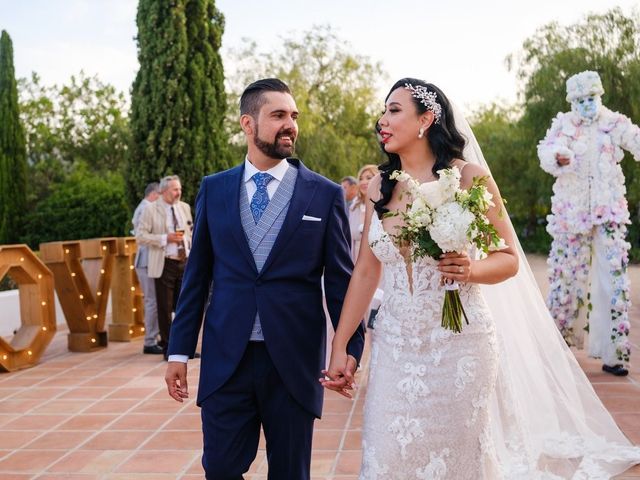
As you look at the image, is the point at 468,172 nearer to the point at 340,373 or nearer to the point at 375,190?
the point at 375,190

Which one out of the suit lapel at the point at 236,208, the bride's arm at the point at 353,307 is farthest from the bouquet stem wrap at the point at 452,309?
the suit lapel at the point at 236,208

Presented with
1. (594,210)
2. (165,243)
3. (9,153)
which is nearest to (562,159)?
(594,210)

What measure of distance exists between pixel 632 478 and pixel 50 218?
2126 centimetres

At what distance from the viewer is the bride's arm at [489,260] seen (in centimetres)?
295

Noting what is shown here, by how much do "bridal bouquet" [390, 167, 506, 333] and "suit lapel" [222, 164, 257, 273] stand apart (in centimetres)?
60

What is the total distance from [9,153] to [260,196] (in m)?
22.2

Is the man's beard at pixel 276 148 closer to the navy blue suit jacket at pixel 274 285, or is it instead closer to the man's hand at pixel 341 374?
the navy blue suit jacket at pixel 274 285

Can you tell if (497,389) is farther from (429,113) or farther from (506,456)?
(429,113)

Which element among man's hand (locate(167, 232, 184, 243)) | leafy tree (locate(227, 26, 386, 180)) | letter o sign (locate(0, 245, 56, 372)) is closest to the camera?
letter o sign (locate(0, 245, 56, 372))

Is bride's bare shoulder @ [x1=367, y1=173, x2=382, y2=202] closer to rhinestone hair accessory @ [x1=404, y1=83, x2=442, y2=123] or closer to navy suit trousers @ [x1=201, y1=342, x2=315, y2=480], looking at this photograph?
rhinestone hair accessory @ [x1=404, y1=83, x2=442, y2=123]

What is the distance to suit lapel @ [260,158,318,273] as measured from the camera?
310 cm

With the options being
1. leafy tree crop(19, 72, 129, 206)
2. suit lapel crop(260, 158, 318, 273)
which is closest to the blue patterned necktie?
suit lapel crop(260, 158, 318, 273)

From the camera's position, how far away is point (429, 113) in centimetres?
327

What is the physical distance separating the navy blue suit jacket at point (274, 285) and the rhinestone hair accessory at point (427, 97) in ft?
1.64
